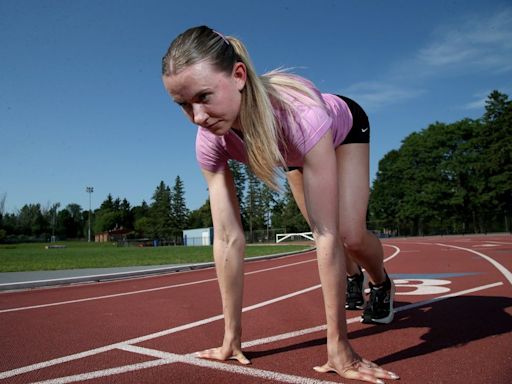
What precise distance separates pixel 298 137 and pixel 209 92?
551mm

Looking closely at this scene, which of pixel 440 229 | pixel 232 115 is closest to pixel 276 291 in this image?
pixel 232 115

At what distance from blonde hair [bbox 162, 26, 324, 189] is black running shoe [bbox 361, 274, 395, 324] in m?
1.79

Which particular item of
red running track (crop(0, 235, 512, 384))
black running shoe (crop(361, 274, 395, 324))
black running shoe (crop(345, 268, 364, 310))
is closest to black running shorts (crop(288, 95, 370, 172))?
black running shoe (crop(361, 274, 395, 324))

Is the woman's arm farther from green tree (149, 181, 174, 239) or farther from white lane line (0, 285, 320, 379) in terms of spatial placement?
green tree (149, 181, 174, 239)

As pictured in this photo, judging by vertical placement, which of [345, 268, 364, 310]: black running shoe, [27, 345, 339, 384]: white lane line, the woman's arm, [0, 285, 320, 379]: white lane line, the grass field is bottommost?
the grass field

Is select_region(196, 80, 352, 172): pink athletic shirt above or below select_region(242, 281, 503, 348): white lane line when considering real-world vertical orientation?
above

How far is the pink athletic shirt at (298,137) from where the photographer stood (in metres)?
2.41

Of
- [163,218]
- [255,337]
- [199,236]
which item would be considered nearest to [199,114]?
[255,337]

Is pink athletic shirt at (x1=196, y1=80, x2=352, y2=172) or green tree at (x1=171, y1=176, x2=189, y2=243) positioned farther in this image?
green tree at (x1=171, y1=176, x2=189, y2=243)

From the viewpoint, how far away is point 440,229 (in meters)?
50.5

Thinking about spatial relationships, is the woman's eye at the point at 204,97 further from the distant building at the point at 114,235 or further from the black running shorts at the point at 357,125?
the distant building at the point at 114,235

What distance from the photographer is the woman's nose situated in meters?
2.35

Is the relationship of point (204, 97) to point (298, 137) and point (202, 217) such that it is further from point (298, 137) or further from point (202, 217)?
point (202, 217)

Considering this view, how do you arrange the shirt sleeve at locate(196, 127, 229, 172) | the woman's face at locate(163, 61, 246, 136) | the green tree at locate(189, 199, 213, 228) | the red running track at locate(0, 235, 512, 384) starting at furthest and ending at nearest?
the green tree at locate(189, 199, 213, 228) → the shirt sleeve at locate(196, 127, 229, 172) → the red running track at locate(0, 235, 512, 384) → the woman's face at locate(163, 61, 246, 136)
